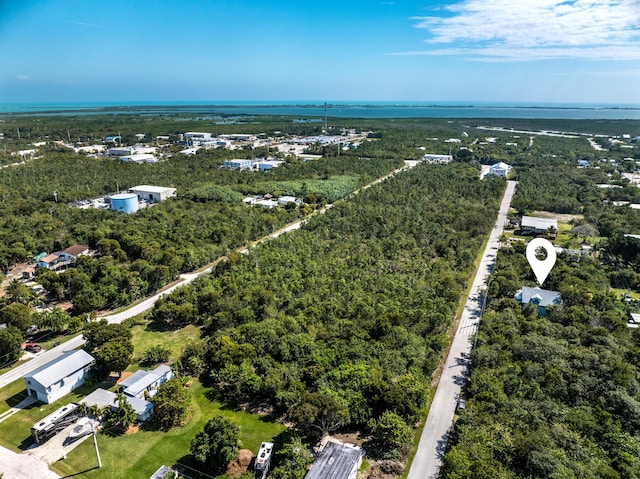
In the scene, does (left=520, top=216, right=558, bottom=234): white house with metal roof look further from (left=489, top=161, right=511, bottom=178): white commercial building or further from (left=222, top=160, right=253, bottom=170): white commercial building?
(left=222, top=160, right=253, bottom=170): white commercial building

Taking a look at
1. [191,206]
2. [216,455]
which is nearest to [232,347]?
[216,455]

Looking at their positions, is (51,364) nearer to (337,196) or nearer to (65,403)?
(65,403)

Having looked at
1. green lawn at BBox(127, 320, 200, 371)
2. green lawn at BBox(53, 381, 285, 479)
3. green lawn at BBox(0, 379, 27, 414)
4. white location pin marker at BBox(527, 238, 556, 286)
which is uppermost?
white location pin marker at BBox(527, 238, 556, 286)

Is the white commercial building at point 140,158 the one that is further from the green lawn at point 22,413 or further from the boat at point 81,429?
the boat at point 81,429

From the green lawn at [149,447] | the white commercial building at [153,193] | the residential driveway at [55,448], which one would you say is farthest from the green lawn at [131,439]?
the white commercial building at [153,193]

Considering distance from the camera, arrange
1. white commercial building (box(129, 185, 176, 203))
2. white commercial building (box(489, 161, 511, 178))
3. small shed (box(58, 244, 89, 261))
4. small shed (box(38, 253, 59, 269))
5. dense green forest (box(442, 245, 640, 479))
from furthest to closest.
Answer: white commercial building (box(489, 161, 511, 178)) < white commercial building (box(129, 185, 176, 203)) < small shed (box(58, 244, 89, 261)) < small shed (box(38, 253, 59, 269)) < dense green forest (box(442, 245, 640, 479))

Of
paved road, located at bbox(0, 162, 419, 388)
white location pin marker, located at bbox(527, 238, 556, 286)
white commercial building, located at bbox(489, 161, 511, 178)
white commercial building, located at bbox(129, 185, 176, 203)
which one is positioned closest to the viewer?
paved road, located at bbox(0, 162, 419, 388)

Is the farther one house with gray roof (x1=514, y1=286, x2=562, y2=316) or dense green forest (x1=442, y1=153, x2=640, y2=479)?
house with gray roof (x1=514, y1=286, x2=562, y2=316)

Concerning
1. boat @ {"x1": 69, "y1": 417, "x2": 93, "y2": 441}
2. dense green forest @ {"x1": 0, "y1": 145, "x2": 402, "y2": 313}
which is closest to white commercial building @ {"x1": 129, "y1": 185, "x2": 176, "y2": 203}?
dense green forest @ {"x1": 0, "y1": 145, "x2": 402, "y2": 313}
